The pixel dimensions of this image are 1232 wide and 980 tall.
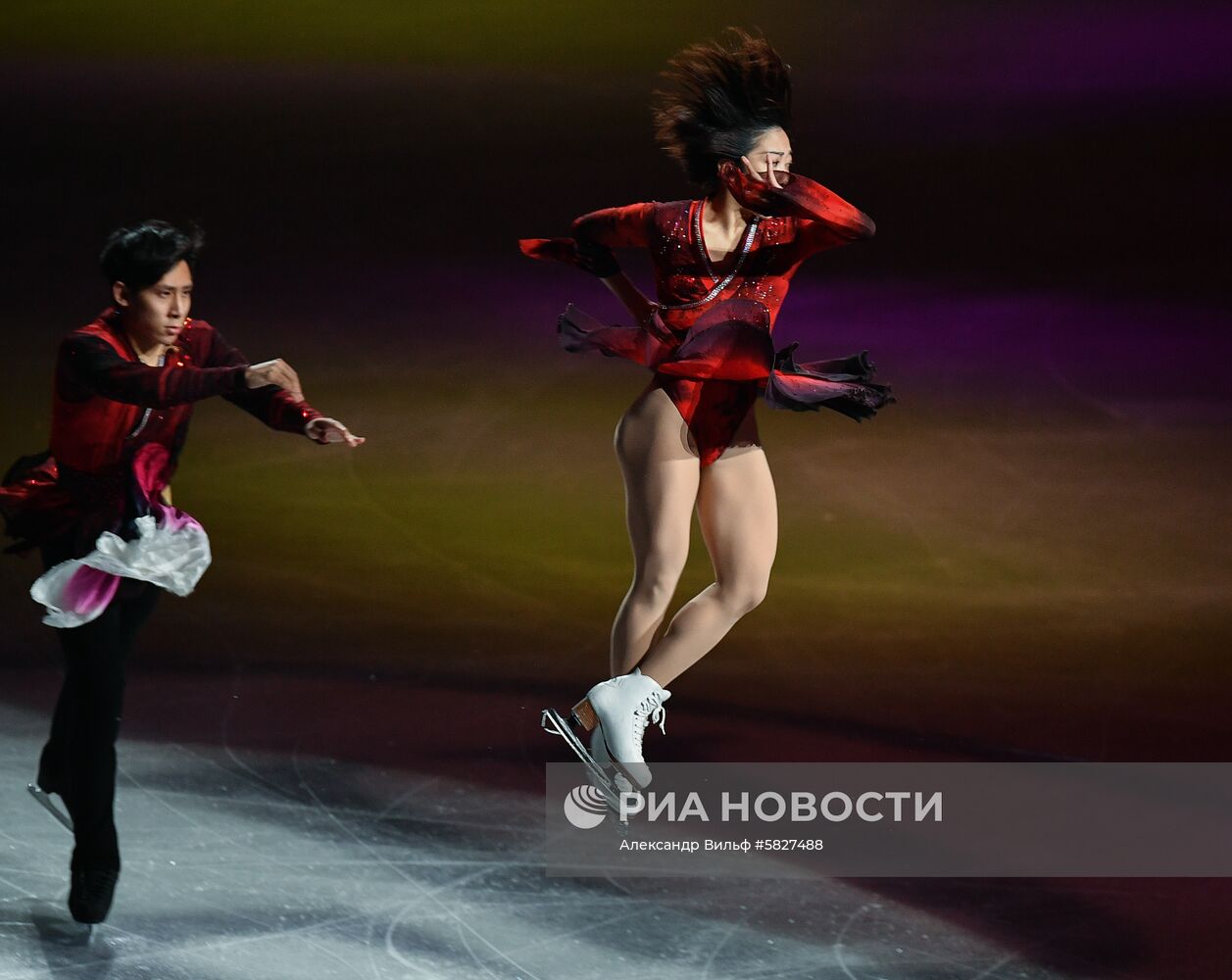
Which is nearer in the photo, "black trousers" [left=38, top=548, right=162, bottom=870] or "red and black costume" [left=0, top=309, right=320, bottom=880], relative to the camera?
"red and black costume" [left=0, top=309, right=320, bottom=880]

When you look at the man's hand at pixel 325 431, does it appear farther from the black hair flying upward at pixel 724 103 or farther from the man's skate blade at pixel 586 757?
the black hair flying upward at pixel 724 103

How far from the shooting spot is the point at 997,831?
5637mm

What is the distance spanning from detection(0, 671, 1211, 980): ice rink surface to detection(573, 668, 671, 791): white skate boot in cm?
57

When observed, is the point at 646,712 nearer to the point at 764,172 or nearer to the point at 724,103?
the point at 764,172

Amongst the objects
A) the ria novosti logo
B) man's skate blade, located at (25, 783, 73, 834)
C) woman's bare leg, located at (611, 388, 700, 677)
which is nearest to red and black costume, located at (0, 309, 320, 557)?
man's skate blade, located at (25, 783, 73, 834)

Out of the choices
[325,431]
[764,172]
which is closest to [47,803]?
[325,431]

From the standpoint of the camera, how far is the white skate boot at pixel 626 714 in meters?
4.57

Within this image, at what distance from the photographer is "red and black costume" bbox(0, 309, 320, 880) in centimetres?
470

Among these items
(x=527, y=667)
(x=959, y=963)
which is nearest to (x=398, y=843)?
(x=527, y=667)

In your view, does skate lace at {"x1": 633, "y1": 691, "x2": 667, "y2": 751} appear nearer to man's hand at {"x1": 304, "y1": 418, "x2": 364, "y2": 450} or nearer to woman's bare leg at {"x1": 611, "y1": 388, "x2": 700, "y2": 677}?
woman's bare leg at {"x1": 611, "y1": 388, "x2": 700, "y2": 677}

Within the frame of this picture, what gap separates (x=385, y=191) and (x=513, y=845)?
2525mm

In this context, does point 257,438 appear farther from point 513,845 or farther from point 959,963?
point 959,963

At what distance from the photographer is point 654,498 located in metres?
4.51

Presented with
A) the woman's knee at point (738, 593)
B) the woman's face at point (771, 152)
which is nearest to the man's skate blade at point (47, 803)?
the woman's knee at point (738, 593)
